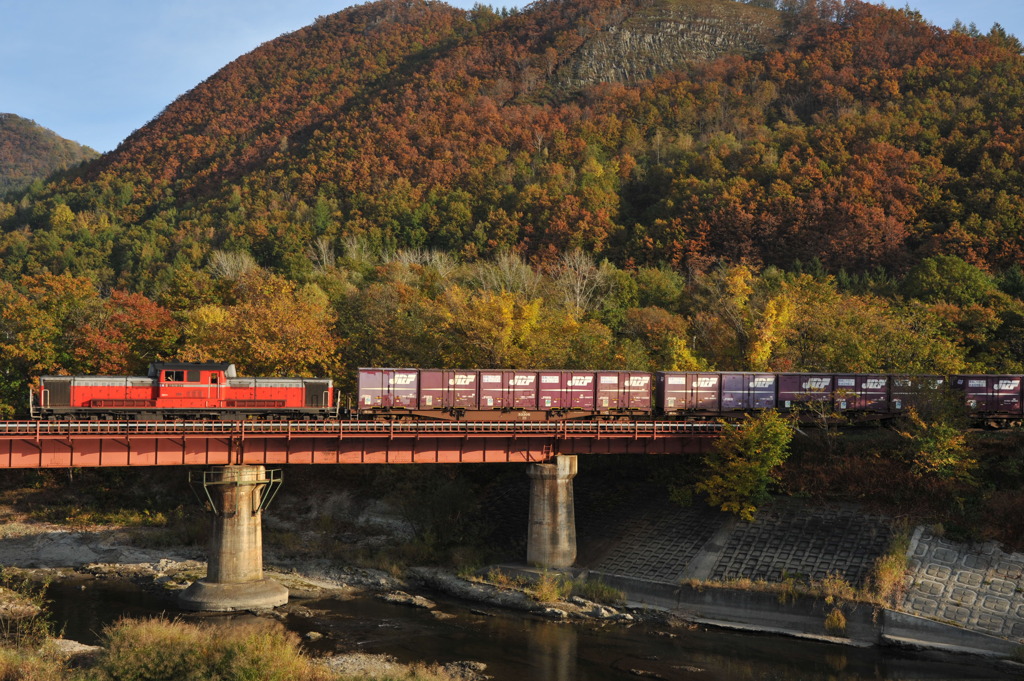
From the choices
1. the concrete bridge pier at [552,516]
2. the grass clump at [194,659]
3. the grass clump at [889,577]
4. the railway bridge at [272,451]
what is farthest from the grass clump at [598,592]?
the grass clump at [194,659]

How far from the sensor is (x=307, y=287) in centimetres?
9431

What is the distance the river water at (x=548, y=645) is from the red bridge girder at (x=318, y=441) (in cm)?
772

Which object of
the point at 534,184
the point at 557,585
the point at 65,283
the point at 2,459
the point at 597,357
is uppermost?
the point at 534,184

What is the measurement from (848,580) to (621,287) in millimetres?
67851

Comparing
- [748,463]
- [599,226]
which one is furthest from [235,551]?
[599,226]

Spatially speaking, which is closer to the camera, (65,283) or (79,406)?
(79,406)

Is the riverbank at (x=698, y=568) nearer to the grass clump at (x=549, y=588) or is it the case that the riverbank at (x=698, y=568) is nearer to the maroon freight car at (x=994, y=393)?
the grass clump at (x=549, y=588)

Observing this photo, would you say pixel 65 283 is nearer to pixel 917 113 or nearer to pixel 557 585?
pixel 557 585

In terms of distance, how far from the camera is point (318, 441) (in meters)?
48.9

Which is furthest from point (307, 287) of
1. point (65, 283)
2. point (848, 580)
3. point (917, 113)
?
point (917, 113)

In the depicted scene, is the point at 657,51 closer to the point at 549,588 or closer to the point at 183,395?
the point at 183,395

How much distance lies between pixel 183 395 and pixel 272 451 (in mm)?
9478

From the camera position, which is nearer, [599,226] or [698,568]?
[698,568]

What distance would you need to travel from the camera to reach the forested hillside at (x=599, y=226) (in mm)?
73500
